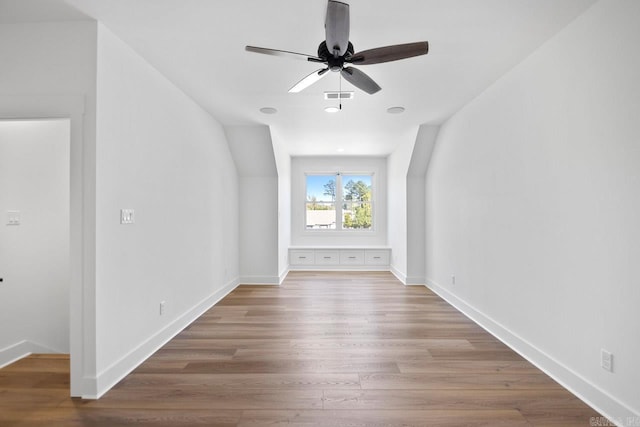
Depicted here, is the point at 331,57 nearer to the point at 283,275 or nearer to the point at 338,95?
the point at 338,95

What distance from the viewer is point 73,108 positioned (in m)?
2.17

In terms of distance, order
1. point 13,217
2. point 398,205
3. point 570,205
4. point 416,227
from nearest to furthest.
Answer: point 570,205
point 13,217
point 416,227
point 398,205

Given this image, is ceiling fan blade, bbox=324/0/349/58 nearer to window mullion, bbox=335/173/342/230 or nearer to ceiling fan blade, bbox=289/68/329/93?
ceiling fan blade, bbox=289/68/329/93

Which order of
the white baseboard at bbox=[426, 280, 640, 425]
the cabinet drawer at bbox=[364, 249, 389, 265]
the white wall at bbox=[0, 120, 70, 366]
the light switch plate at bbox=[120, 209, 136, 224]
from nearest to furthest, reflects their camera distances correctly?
the white baseboard at bbox=[426, 280, 640, 425] < the light switch plate at bbox=[120, 209, 136, 224] < the white wall at bbox=[0, 120, 70, 366] < the cabinet drawer at bbox=[364, 249, 389, 265]

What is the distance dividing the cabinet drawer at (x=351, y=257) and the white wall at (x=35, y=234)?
4.97 m

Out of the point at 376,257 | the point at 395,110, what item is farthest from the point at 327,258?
the point at 395,110

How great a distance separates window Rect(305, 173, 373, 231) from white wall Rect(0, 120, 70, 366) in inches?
200

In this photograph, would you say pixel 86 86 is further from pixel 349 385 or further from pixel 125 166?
pixel 349 385

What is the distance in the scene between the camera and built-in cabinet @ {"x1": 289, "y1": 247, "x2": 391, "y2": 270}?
7070 mm

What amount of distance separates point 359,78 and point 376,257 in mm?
5145

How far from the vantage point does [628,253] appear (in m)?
1.84

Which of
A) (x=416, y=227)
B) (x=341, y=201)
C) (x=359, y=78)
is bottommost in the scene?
(x=416, y=227)

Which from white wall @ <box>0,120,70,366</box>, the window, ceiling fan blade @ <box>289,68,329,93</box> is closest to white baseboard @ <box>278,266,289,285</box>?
the window

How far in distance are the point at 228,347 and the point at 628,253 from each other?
9.95 feet
